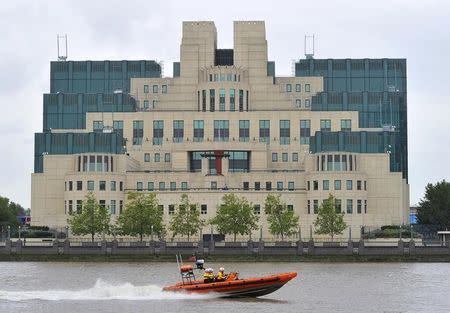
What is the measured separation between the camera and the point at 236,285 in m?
104

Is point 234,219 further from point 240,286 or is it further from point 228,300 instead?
point 240,286

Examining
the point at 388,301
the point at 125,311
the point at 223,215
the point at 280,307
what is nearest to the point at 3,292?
the point at 125,311

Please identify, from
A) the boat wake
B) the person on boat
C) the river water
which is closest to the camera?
the river water

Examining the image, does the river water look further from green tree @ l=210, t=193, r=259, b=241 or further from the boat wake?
green tree @ l=210, t=193, r=259, b=241

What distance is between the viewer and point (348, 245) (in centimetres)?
17138

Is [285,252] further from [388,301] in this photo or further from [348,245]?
[388,301]

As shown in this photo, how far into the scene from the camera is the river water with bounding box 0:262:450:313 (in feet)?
330

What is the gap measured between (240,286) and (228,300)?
1717 millimetres

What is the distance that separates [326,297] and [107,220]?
9477cm

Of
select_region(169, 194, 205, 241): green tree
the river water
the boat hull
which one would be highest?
select_region(169, 194, 205, 241): green tree

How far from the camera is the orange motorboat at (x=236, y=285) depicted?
340 ft

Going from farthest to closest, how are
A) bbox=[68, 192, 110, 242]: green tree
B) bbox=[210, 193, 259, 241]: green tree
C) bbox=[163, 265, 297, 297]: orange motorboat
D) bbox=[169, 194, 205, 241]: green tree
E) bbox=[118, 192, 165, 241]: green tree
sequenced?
bbox=[68, 192, 110, 242]: green tree < bbox=[169, 194, 205, 241]: green tree < bbox=[210, 193, 259, 241]: green tree < bbox=[118, 192, 165, 241]: green tree < bbox=[163, 265, 297, 297]: orange motorboat

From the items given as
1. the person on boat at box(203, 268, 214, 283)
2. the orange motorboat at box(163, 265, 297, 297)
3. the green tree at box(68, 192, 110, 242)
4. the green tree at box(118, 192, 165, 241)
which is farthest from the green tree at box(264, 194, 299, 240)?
the orange motorboat at box(163, 265, 297, 297)

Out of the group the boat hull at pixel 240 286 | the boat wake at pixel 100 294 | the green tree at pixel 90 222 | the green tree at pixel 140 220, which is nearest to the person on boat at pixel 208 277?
the boat hull at pixel 240 286
